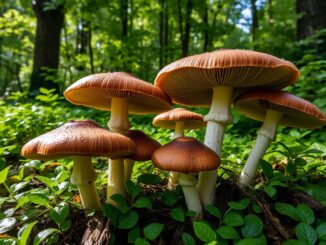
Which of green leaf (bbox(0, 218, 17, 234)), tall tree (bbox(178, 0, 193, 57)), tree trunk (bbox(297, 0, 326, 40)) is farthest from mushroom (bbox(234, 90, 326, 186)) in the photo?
tall tree (bbox(178, 0, 193, 57))

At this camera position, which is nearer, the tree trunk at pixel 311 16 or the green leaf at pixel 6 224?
the green leaf at pixel 6 224

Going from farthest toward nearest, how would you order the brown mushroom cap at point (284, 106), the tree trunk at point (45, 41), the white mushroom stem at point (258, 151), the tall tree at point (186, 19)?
the tall tree at point (186, 19)
the tree trunk at point (45, 41)
the white mushroom stem at point (258, 151)
the brown mushroom cap at point (284, 106)

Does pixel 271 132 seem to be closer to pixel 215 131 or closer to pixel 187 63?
pixel 215 131

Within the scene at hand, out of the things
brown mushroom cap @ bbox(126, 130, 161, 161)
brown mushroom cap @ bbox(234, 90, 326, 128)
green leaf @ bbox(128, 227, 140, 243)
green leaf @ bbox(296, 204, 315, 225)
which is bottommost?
green leaf @ bbox(128, 227, 140, 243)

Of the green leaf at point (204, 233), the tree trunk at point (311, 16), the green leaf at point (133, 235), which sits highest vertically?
the tree trunk at point (311, 16)

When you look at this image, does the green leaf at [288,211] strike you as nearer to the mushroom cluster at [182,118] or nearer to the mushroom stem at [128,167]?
the mushroom cluster at [182,118]

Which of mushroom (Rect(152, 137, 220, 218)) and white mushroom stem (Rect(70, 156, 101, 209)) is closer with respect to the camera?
mushroom (Rect(152, 137, 220, 218))

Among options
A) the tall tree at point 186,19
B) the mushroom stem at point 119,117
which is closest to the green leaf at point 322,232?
the mushroom stem at point 119,117

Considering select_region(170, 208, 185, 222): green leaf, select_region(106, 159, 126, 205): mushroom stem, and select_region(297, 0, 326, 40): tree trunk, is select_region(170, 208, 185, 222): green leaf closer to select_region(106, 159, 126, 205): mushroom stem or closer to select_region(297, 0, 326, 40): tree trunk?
select_region(106, 159, 126, 205): mushroom stem
